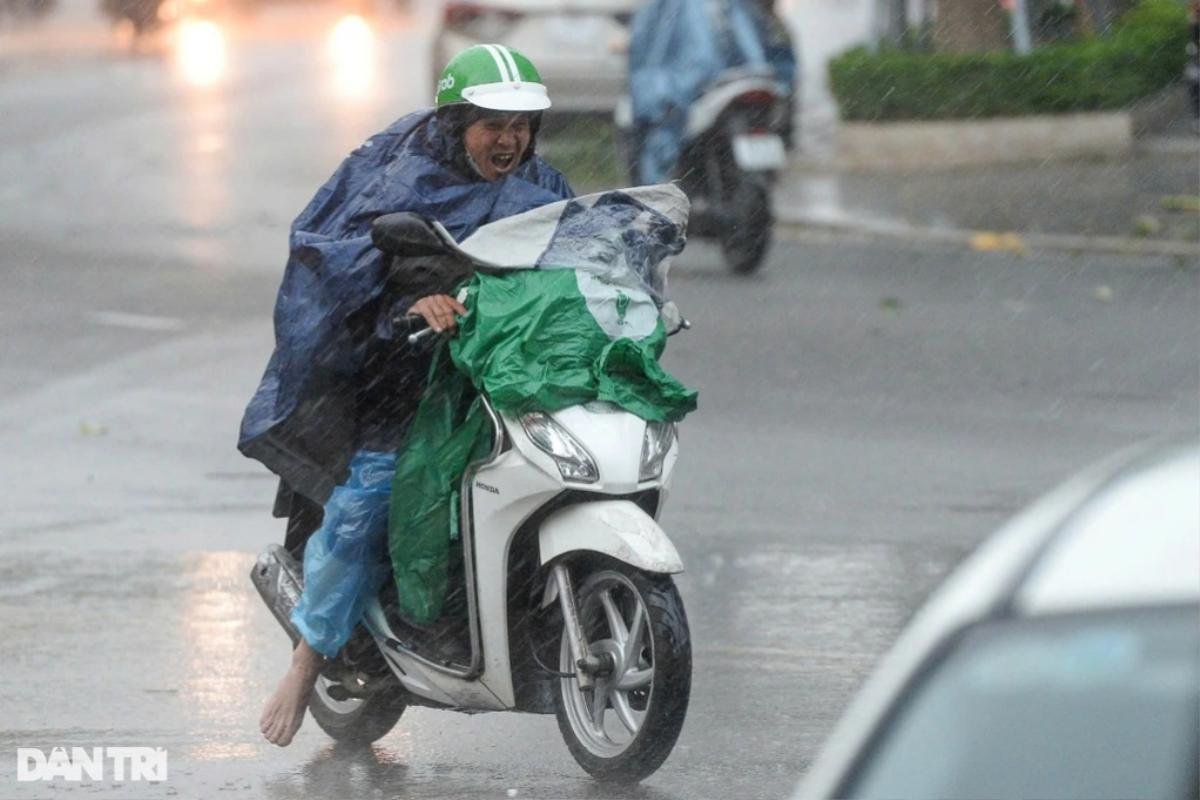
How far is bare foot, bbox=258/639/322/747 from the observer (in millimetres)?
5844

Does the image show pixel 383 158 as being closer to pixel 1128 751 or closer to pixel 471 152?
pixel 471 152

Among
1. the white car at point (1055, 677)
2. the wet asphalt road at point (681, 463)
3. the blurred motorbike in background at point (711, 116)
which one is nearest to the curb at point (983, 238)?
the wet asphalt road at point (681, 463)

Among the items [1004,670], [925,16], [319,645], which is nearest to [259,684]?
[319,645]

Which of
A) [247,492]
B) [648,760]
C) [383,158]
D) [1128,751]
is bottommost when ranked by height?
[247,492]

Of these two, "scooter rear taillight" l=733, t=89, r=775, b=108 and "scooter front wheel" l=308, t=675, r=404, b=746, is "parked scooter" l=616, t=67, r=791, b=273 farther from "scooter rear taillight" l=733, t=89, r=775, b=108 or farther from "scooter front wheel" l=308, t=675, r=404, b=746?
"scooter front wheel" l=308, t=675, r=404, b=746

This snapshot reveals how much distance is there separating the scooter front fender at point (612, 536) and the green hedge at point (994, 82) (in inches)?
589

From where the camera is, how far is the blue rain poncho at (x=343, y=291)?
5.79 metres

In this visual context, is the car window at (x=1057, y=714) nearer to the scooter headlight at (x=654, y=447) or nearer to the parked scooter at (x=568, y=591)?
the parked scooter at (x=568, y=591)

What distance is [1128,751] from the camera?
2.28 m

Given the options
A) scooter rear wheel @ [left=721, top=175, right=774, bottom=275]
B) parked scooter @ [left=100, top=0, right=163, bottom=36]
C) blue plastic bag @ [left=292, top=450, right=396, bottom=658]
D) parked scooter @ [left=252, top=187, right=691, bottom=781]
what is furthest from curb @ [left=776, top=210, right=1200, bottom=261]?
parked scooter @ [left=100, top=0, right=163, bottom=36]

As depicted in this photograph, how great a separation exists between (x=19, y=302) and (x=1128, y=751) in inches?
485

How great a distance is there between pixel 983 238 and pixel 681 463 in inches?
285

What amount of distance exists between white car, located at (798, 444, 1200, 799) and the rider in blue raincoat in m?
3.36

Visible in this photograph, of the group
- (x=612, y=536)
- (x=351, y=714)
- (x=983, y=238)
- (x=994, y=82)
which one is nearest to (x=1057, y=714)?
(x=612, y=536)
